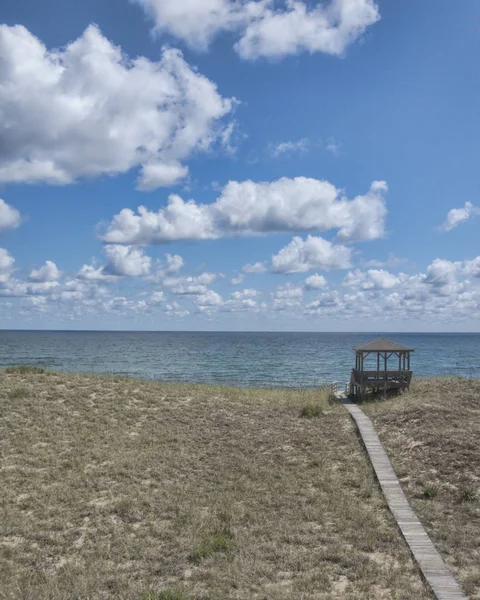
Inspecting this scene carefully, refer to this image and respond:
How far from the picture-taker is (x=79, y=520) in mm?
13703

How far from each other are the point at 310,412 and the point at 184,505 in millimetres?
13326

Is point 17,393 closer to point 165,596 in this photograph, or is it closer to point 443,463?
point 165,596

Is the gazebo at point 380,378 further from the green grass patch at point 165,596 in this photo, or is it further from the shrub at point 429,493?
the green grass patch at point 165,596

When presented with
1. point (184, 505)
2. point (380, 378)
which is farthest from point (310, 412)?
point (184, 505)

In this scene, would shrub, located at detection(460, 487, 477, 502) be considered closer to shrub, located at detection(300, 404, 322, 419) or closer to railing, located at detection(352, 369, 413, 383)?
shrub, located at detection(300, 404, 322, 419)

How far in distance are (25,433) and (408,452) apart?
15.6 meters

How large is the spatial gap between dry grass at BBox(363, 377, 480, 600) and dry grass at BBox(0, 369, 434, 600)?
1.15m

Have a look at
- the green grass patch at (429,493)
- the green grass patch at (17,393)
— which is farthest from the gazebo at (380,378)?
the green grass patch at (17,393)

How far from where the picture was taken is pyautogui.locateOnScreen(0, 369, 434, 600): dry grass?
33.9 feet

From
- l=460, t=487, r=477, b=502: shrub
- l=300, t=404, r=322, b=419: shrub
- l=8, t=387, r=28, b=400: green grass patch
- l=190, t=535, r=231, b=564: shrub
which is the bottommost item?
l=190, t=535, r=231, b=564: shrub

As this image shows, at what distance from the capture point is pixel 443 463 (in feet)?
56.3

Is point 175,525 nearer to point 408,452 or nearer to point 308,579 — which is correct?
point 308,579

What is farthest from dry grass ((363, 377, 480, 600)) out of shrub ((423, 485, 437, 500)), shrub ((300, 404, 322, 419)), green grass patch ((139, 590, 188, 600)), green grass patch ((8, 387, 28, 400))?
green grass patch ((8, 387, 28, 400))

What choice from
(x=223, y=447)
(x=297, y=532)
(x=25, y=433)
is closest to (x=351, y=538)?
(x=297, y=532)
